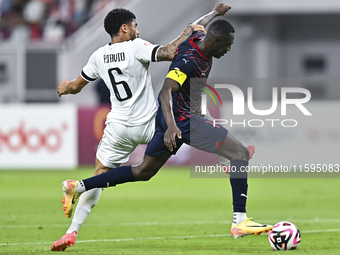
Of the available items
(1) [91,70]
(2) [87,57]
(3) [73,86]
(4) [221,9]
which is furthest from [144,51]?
(2) [87,57]

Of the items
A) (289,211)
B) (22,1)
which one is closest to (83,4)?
(22,1)

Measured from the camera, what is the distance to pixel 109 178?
6.10 metres

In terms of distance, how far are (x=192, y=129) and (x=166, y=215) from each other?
116 inches

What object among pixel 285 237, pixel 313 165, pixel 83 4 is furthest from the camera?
pixel 83 4

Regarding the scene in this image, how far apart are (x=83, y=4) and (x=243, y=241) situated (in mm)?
14478

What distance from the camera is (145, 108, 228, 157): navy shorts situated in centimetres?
596

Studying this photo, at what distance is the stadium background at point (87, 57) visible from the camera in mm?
14664

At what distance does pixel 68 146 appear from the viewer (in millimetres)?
14867

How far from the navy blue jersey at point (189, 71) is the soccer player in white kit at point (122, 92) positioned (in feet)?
0.83

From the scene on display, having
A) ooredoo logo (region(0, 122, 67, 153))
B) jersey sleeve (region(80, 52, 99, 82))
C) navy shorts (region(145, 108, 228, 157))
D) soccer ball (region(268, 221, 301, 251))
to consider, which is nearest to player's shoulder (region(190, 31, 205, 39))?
navy shorts (region(145, 108, 228, 157))

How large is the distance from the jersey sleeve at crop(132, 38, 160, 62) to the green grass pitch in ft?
6.05

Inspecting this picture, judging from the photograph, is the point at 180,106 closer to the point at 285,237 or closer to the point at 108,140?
the point at 108,140

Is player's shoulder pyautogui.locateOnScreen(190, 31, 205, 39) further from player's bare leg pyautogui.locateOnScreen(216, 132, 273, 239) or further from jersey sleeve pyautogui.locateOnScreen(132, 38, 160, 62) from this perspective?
player's bare leg pyautogui.locateOnScreen(216, 132, 273, 239)

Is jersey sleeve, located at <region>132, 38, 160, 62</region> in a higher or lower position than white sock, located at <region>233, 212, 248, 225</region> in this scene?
higher
